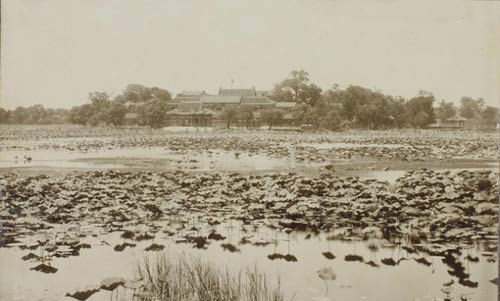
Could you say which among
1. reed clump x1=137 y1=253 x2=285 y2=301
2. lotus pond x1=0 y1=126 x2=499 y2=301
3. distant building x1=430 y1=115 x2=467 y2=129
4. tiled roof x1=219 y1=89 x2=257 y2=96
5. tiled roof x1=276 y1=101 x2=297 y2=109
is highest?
tiled roof x1=219 y1=89 x2=257 y2=96

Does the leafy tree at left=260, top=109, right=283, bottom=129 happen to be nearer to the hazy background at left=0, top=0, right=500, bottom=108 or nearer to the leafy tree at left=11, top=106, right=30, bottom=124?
the hazy background at left=0, top=0, right=500, bottom=108

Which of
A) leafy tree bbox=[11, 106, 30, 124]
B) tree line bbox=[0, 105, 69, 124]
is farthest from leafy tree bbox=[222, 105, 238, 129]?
leafy tree bbox=[11, 106, 30, 124]

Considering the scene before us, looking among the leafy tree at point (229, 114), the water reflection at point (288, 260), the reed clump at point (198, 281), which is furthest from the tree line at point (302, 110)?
the reed clump at point (198, 281)

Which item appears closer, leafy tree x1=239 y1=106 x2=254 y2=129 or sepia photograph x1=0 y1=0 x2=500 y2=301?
sepia photograph x1=0 y1=0 x2=500 y2=301

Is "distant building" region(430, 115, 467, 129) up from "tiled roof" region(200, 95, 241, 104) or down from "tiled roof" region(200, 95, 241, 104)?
down

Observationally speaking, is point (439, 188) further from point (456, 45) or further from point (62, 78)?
point (62, 78)

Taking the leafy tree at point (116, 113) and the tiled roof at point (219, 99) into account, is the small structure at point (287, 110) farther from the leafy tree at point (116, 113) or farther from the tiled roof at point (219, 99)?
the leafy tree at point (116, 113)

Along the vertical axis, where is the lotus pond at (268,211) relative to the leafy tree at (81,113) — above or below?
below
